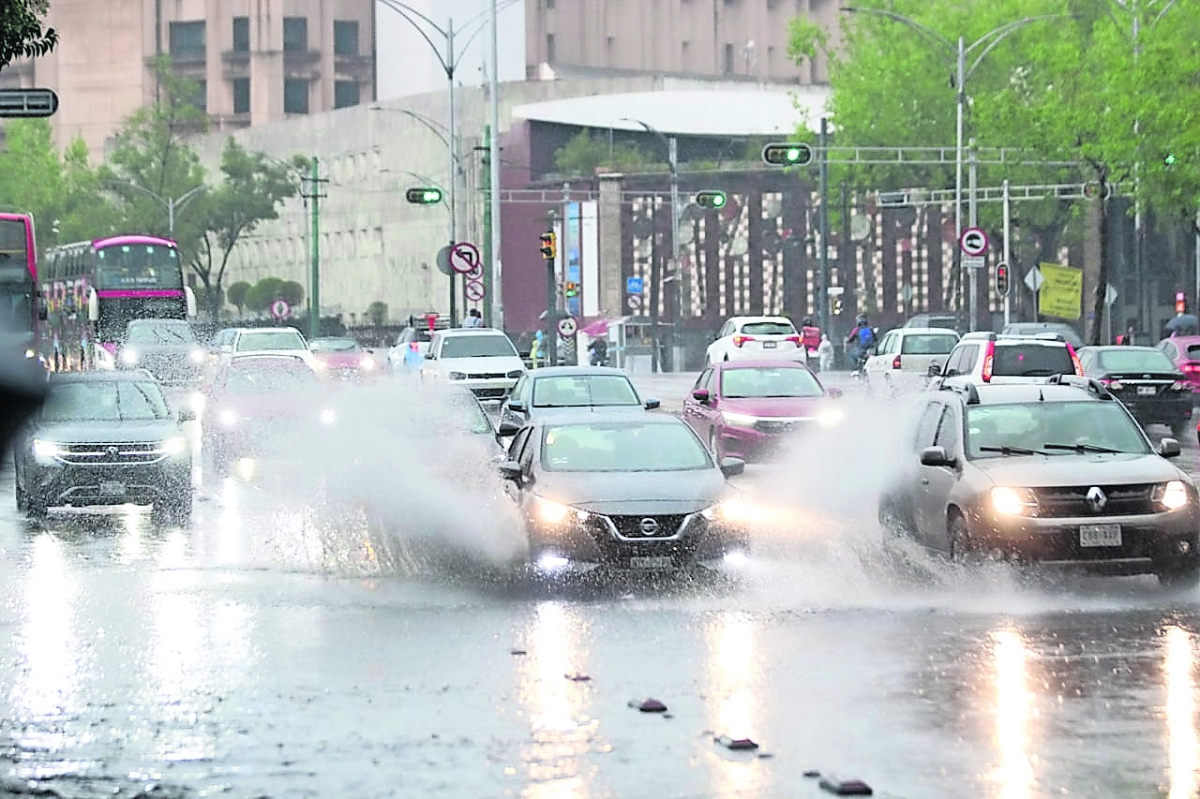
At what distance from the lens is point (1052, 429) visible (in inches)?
631

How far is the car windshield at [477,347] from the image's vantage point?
144ft

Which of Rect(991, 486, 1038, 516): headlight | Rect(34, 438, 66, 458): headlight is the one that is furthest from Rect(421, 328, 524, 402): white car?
Rect(991, 486, 1038, 516): headlight

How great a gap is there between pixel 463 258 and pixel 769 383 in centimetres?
1724

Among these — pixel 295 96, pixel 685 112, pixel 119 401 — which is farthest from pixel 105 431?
pixel 295 96

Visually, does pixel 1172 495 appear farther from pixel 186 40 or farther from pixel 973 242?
pixel 186 40

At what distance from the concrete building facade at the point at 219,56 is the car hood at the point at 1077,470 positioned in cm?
10171

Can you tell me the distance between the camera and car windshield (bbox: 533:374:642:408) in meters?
26.4

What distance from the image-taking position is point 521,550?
1567 cm

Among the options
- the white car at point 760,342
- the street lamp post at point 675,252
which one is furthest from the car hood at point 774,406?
the street lamp post at point 675,252

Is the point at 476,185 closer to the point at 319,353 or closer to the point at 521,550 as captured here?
the point at 319,353

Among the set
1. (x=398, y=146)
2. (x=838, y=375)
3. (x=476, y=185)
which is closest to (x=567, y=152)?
(x=476, y=185)

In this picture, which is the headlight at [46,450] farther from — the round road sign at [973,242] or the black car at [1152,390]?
the round road sign at [973,242]

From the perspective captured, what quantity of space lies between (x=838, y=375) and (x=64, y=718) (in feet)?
180

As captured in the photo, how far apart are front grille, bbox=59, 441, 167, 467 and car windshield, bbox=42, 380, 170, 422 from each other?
2.51ft
